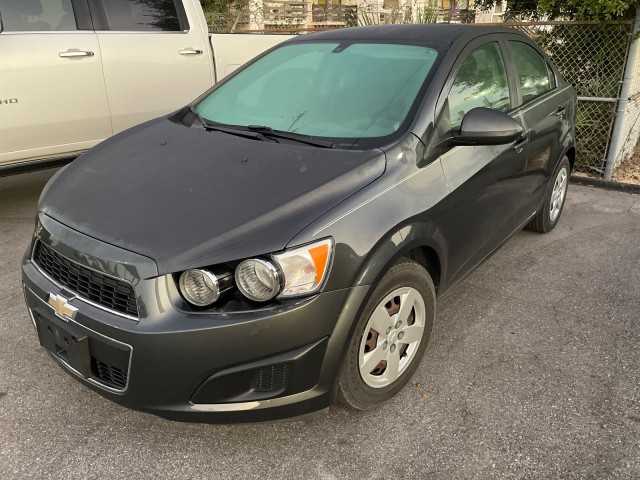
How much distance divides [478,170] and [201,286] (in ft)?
5.40

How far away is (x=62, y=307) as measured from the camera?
2154 mm

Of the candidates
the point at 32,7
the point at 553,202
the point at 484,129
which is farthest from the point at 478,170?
the point at 32,7

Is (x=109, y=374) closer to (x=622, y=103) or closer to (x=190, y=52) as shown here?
(x=190, y=52)

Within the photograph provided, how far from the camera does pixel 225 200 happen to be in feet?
7.18

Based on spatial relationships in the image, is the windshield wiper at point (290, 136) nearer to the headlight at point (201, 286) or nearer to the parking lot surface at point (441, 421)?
the headlight at point (201, 286)

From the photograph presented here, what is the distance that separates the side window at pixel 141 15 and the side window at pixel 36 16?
0.33 meters

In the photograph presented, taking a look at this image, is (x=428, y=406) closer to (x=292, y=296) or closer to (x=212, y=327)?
(x=292, y=296)

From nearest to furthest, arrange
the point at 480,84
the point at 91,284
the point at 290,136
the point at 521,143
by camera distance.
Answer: the point at 91,284, the point at 290,136, the point at 480,84, the point at 521,143

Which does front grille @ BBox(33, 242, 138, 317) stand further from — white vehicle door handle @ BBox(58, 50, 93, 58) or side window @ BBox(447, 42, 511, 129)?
white vehicle door handle @ BBox(58, 50, 93, 58)

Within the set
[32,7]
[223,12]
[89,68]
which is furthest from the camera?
[223,12]

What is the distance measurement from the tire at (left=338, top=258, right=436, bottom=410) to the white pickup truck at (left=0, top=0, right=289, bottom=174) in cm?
348

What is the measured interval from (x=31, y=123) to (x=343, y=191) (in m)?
3.30

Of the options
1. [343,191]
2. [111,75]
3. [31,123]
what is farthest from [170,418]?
[111,75]

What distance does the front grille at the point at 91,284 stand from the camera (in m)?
2.00
